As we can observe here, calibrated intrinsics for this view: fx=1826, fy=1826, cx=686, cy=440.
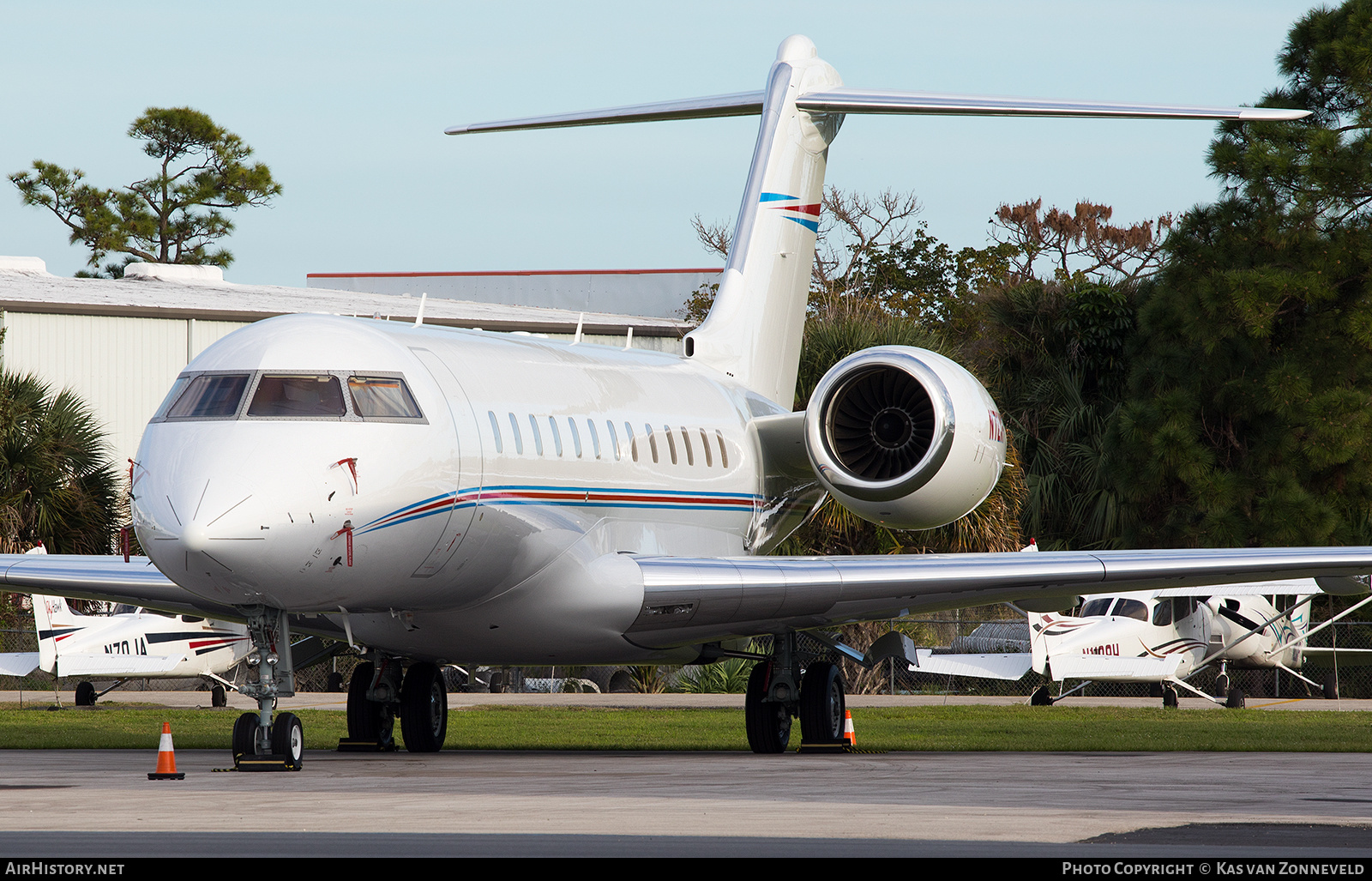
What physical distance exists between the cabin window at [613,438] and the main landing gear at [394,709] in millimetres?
2629

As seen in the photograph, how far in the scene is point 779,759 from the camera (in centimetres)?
1584

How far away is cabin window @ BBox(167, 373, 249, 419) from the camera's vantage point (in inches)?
497

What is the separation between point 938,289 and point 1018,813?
43.0 metres

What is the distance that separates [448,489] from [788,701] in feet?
16.5

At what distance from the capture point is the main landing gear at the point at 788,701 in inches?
672

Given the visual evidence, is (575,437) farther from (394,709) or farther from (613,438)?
(394,709)

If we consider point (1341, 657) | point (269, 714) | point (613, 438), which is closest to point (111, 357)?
point (1341, 657)

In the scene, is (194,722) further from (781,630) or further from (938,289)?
(938,289)

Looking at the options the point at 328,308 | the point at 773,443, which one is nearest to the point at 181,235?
the point at 328,308

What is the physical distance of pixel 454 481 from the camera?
530 inches

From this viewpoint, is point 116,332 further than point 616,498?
Yes

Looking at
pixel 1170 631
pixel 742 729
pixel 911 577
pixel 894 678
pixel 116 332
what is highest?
pixel 116 332

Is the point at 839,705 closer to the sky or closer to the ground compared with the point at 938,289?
closer to the ground

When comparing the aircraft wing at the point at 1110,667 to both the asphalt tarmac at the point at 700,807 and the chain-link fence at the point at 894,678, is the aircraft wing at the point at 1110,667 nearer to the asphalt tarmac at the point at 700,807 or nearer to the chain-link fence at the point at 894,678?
the chain-link fence at the point at 894,678
